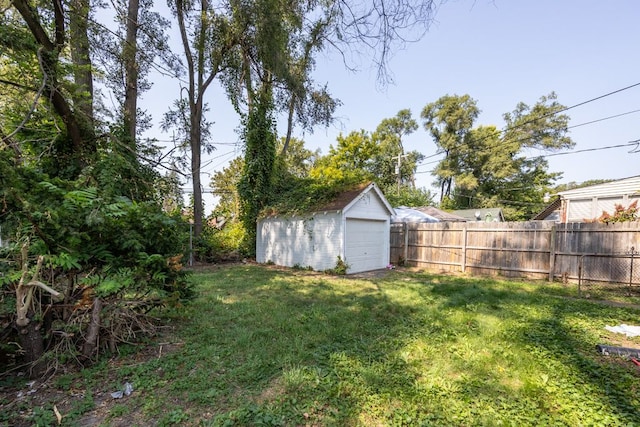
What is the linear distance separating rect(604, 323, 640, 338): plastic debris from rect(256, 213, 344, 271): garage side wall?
19.9ft

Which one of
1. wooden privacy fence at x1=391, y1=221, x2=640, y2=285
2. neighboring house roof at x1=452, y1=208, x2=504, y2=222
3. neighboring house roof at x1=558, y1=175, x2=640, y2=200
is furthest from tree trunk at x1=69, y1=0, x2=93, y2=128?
neighboring house roof at x1=452, y1=208, x2=504, y2=222

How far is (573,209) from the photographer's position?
43.3ft

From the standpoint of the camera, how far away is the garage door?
920 centimetres

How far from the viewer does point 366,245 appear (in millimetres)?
9836

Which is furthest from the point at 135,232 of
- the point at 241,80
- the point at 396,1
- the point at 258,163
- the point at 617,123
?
the point at 617,123

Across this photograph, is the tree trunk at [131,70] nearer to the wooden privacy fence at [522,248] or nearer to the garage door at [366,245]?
the garage door at [366,245]

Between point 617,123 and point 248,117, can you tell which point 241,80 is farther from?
point 617,123

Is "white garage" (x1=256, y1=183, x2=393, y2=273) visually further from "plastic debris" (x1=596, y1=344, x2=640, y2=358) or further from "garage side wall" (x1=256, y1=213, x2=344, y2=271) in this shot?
"plastic debris" (x1=596, y1=344, x2=640, y2=358)

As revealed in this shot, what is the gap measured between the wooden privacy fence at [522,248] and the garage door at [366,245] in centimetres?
102

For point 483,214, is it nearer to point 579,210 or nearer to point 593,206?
point 579,210

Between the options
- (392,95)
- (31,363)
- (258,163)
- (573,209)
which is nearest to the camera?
(31,363)

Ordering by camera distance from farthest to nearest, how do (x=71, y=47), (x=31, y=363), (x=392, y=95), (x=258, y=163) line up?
(x=258, y=163)
(x=71, y=47)
(x=392, y=95)
(x=31, y=363)

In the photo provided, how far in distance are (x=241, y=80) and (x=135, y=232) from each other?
11078 millimetres

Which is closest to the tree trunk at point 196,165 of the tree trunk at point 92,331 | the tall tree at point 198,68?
the tall tree at point 198,68
